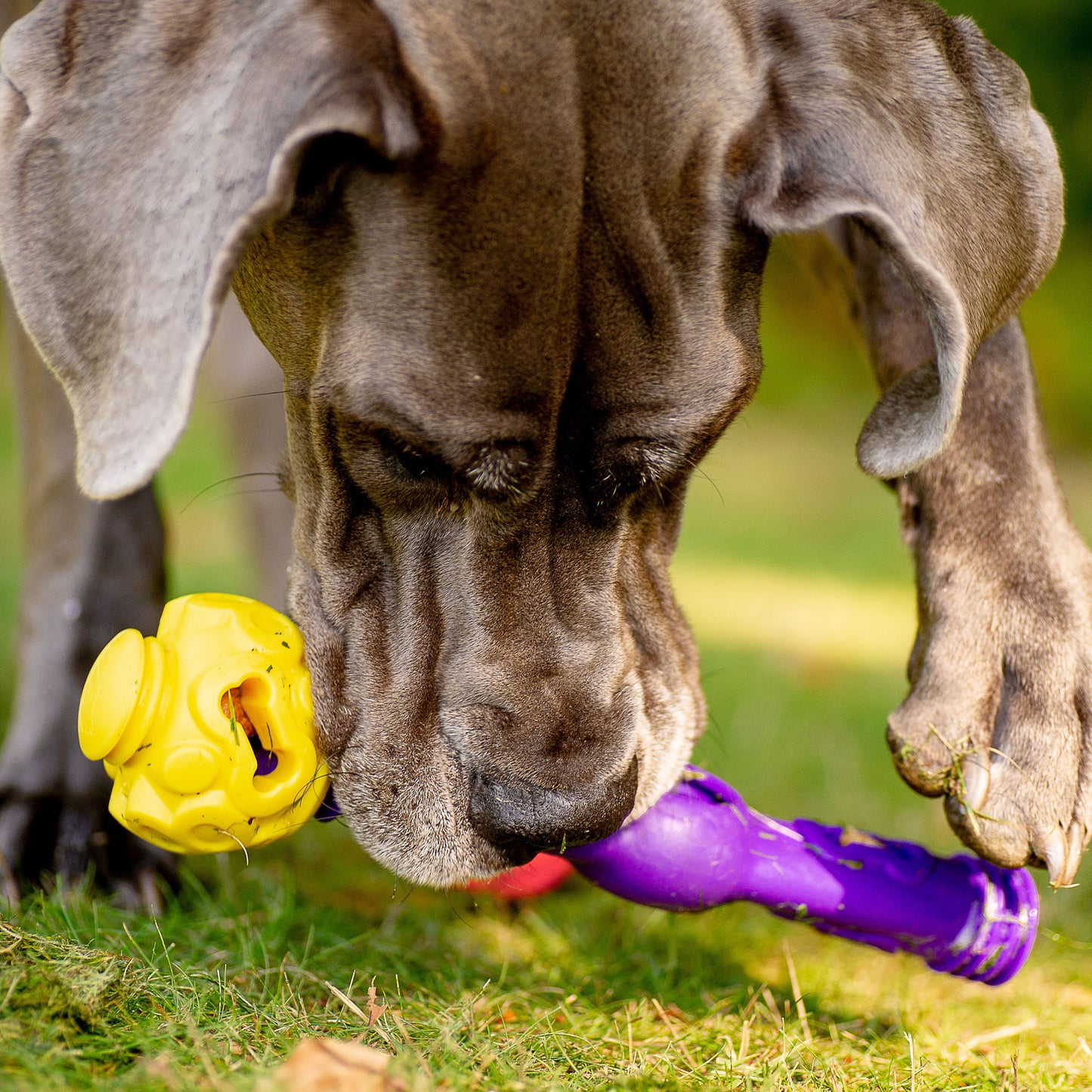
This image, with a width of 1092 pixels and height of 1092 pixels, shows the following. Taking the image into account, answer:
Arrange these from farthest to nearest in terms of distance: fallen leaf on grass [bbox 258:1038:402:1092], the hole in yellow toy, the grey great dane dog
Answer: the hole in yellow toy → the grey great dane dog → fallen leaf on grass [bbox 258:1038:402:1092]

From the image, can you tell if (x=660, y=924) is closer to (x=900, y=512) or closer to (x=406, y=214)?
(x=900, y=512)

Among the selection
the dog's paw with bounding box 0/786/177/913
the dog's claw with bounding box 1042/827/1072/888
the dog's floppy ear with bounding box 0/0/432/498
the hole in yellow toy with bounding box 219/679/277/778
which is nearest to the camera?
the dog's floppy ear with bounding box 0/0/432/498

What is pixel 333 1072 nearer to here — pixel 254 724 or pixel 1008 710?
pixel 254 724

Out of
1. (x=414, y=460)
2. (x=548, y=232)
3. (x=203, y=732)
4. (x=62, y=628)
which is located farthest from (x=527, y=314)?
(x=62, y=628)

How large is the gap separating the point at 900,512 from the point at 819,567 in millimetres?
5021

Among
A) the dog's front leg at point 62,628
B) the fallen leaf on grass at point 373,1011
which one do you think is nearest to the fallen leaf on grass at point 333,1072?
the fallen leaf on grass at point 373,1011

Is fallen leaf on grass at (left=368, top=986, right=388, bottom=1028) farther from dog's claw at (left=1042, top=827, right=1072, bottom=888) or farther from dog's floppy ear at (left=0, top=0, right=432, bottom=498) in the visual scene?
dog's claw at (left=1042, top=827, right=1072, bottom=888)

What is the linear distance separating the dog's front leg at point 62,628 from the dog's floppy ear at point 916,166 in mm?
1682

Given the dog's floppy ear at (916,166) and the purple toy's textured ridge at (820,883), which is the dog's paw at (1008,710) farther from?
the dog's floppy ear at (916,166)

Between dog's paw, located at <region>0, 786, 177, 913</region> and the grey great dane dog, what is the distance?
697 millimetres

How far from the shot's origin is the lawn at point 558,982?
1.84m

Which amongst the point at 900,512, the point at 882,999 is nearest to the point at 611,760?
the point at 882,999

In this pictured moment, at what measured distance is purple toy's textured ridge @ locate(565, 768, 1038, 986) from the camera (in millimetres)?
2416

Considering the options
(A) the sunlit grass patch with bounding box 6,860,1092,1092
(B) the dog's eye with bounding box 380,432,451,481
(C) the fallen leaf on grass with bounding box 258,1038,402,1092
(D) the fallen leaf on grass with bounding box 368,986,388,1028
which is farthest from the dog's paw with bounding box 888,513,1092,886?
(C) the fallen leaf on grass with bounding box 258,1038,402,1092
